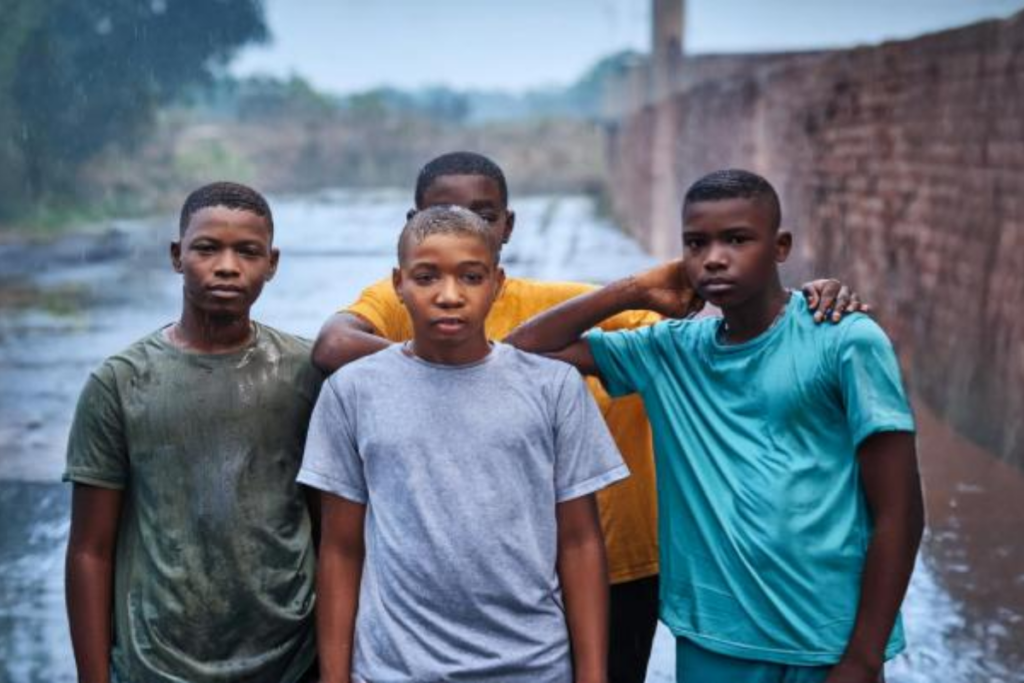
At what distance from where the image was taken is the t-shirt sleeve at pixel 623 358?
2367 mm

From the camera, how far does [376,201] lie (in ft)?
123

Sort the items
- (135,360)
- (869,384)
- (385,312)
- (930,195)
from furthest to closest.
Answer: (930,195)
(385,312)
(135,360)
(869,384)

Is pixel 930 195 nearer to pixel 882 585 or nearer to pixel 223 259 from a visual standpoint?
pixel 882 585

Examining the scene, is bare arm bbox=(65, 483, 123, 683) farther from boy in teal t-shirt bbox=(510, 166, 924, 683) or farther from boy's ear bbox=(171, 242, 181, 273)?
boy in teal t-shirt bbox=(510, 166, 924, 683)

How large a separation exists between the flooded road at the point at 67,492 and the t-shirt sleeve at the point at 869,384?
218 cm

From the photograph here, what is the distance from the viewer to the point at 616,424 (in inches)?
105

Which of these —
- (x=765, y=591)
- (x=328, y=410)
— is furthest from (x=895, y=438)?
(x=328, y=410)

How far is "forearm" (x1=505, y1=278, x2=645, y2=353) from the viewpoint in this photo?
8.05 feet

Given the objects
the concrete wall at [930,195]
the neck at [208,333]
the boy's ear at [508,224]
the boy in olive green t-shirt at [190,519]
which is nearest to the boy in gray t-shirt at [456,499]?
the boy in olive green t-shirt at [190,519]

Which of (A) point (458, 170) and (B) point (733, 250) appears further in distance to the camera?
(A) point (458, 170)

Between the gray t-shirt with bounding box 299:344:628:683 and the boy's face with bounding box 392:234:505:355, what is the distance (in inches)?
1.9

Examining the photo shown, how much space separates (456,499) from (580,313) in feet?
1.81

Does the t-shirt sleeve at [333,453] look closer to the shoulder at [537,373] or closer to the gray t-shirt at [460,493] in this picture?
the gray t-shirt at [460,493]

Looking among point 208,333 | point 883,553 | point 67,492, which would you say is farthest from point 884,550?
point 67,492
